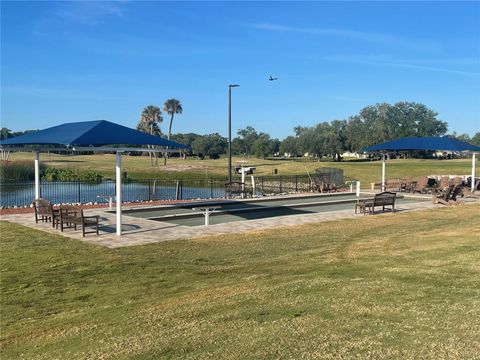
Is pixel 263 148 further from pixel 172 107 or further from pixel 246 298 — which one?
pixel 246 298

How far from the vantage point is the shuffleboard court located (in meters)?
16.7

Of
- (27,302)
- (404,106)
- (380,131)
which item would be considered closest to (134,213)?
(27,302)

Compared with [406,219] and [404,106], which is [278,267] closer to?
[406,219]

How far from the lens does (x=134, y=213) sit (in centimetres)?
1783

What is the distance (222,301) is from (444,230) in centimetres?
855

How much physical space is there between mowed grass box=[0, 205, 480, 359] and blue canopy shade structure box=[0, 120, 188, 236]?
229 centimetres

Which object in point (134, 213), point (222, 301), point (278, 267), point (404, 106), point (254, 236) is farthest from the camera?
point (404, 106)

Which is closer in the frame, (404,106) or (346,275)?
(346,275)

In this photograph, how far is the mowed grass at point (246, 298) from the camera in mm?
4738

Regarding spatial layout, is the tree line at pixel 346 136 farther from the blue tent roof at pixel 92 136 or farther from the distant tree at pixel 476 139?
the blue tent roof at pixel 92 136

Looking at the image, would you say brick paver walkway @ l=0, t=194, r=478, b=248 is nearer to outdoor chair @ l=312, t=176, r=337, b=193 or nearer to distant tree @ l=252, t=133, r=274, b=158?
outdoor chair @ l=312, t=176, r=337, b=193

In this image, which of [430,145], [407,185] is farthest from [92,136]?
[407,185]

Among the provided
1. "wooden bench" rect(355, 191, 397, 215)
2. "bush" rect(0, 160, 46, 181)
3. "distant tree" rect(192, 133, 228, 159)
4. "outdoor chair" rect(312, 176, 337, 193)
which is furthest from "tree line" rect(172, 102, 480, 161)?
"wooden bench" rect(355, 191, 397, 215)

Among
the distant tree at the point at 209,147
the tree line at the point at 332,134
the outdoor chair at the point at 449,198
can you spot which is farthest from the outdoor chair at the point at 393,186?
the distant tree at the point at 209,147
